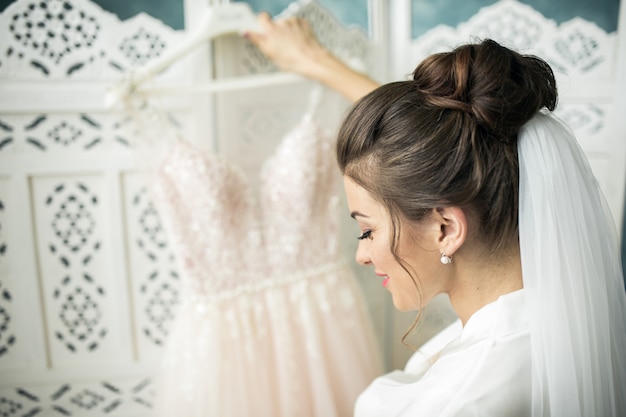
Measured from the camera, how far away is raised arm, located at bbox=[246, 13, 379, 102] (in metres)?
1.03

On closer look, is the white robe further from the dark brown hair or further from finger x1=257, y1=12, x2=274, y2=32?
finger x1=257, y1=12, x2=274, y2=32

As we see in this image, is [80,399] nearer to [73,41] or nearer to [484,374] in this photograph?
[73,41]

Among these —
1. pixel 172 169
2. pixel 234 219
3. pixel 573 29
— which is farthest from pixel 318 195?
pixel 573 29

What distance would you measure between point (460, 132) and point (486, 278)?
0.77 feet

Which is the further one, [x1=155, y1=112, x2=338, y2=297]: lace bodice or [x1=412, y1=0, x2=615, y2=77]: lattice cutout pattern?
[x1=412, y1=0, x2=615, y2=77]: lattice cutout pattern

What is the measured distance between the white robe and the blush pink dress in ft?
1.26

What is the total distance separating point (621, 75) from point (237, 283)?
123 cm

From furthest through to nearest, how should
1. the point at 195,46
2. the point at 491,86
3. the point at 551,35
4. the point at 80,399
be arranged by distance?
the point at 551,35 → the point at 80,399 → the point at 195,46 → the point at 491,86

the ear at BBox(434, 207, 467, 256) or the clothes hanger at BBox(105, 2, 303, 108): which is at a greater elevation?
the clothes hanger at BBox(105, 2, 303, 108)

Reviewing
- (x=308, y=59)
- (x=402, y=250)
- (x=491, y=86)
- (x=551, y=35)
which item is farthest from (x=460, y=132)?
(x=551, y=35)

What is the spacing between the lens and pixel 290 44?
103cm

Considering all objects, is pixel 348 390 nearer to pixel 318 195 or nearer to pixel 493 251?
pixel 318 195

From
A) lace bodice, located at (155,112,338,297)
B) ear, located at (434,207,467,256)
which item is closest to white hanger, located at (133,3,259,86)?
lace bodice, located at (155,112,338,297)

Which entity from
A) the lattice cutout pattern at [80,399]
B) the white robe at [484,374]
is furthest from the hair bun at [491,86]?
the lattice cutout pattern at [80,399]
